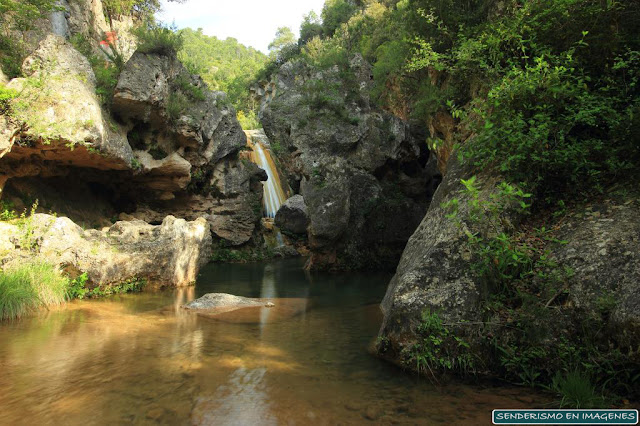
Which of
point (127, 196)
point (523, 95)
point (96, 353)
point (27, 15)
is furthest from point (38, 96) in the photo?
point (523, 95)

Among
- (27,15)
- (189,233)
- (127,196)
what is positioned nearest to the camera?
(27,15)

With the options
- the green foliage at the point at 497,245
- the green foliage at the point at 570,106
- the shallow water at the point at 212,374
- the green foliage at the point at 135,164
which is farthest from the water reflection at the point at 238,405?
the green foliage at the point at 135,164

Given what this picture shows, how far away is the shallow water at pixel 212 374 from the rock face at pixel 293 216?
584 inches

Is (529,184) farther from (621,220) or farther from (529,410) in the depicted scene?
(529,410)

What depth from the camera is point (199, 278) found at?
48.5 feet

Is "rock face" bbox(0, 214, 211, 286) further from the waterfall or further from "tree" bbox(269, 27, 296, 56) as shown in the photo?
"tree" bbox(269, 27, 296, 56)

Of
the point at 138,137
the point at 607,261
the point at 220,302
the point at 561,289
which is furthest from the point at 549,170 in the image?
the point at 138,137

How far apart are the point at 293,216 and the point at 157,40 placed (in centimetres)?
1195

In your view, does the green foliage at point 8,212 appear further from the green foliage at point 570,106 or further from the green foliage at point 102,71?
the green foliage at point 570,106

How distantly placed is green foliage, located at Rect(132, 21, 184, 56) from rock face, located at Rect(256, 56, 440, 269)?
502cm

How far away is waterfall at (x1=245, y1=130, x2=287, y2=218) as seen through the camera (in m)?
26.7

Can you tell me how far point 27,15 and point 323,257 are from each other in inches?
541

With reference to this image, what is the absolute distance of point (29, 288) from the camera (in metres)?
Result: 8.03

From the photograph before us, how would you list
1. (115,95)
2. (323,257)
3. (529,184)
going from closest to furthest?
(529,184), (115,95), (323,257)
